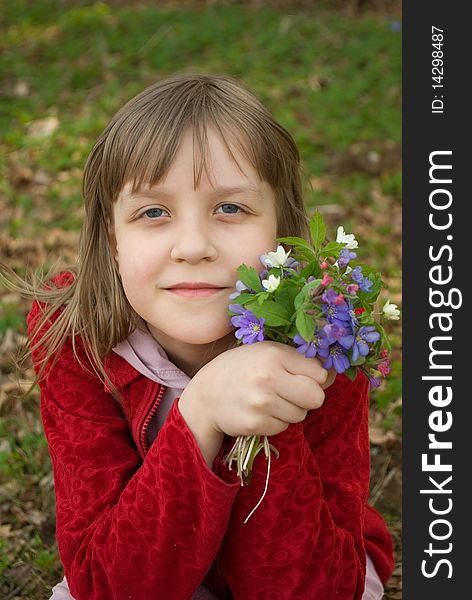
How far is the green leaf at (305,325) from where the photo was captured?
179cm

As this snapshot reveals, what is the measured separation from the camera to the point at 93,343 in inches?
97.8

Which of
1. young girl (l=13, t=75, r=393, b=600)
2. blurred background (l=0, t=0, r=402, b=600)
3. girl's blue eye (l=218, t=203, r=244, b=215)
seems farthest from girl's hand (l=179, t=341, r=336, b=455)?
blurred background (l=0, t=0, r=402, b=600)

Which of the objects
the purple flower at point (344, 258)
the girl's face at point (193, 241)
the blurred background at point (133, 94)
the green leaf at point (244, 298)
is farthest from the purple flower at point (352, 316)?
the blurred background at point (133, 94)

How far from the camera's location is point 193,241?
2.10 m

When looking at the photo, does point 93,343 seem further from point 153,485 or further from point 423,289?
point 423,289

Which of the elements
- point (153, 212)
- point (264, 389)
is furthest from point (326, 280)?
point (153, 212)

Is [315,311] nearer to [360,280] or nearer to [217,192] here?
[360,280]

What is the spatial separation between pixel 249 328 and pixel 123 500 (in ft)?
2.01

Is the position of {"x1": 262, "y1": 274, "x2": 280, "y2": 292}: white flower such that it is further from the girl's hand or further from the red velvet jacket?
the red velvet jacket

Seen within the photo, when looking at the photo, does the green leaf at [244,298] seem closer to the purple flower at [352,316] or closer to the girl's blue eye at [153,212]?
the purple flower at [352,316]

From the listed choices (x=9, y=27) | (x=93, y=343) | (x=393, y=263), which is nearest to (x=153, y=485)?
(x=93, y=343)

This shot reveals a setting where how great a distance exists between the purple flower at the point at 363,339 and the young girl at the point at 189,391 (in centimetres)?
14

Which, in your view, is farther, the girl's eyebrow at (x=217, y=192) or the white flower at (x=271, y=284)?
the girl's eyebrow at (x=217, y=192)

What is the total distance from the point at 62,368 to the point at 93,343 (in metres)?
0.13
